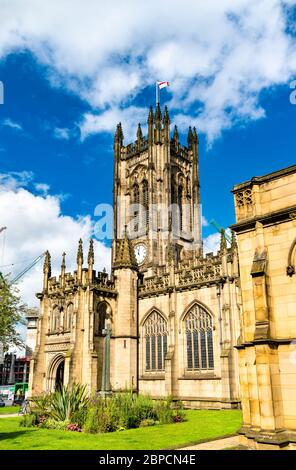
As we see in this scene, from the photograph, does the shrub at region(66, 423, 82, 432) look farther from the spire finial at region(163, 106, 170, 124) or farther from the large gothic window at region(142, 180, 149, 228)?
the spire finial at region(163, 106, 170, 124)

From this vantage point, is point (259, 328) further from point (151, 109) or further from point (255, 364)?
point (151, 109)

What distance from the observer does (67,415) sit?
22.3 metres

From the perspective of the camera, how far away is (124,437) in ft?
59.6

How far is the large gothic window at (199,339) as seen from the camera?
33656 millimetres

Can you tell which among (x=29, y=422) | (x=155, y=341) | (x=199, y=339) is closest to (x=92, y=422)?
(x=29, y=422)

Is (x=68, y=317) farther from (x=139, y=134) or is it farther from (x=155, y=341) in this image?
(x=139, y=134)

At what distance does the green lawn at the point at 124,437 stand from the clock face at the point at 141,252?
32.4 meters

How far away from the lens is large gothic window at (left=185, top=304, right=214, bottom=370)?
1325 inches

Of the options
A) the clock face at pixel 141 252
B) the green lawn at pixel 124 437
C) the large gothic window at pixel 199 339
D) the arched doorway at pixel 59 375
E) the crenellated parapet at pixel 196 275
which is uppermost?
the clock face at pixel 141 252

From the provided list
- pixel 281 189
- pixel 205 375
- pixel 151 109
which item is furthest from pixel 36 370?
pixel 151 109

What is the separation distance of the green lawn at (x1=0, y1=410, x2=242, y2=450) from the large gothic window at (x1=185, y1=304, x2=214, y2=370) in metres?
10.0

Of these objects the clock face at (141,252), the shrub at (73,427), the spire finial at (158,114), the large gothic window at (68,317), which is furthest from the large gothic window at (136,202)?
the shrub at (73,427)

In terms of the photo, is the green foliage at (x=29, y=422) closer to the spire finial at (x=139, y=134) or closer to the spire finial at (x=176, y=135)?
the spire finial at (x=139, y=134)
